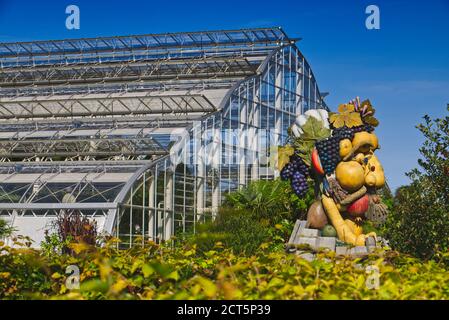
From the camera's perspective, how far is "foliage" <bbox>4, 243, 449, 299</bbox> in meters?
6.03

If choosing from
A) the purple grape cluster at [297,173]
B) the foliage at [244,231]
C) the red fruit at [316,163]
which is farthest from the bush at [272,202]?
the red fruit at [316,163]

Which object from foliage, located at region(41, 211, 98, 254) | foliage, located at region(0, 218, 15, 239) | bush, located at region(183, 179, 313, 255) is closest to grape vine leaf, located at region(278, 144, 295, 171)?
bush, located at region(183, 179, 313, 255)

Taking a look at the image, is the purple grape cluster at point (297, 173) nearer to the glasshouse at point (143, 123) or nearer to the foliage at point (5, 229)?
the glasshouse at point (143, 123)

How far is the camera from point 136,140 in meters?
26.2

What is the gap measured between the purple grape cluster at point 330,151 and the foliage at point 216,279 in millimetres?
5637

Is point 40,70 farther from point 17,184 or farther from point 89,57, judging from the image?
point 17,184

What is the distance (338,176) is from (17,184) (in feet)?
43.1

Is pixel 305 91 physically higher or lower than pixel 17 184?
higher

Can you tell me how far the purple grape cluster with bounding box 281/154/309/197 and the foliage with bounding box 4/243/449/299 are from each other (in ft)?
23.0

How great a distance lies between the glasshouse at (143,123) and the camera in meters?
24.0

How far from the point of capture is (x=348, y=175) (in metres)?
15.1

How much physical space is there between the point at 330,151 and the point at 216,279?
26.5ft
